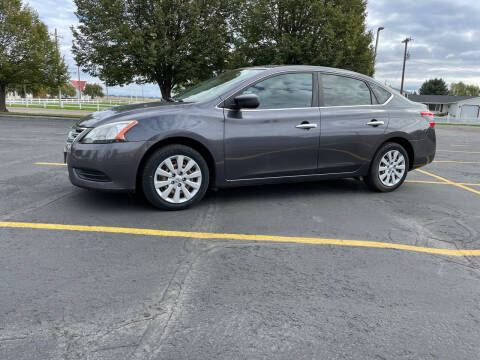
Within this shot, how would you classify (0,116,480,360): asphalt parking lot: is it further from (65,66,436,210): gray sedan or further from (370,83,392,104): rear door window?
(370,83,392,104): rear door window

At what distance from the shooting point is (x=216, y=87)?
194 inches

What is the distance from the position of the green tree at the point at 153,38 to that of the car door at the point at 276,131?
611 inches

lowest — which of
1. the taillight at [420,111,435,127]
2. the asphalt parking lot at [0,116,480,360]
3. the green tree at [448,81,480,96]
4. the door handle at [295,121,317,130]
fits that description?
the asphalt parking lot at [0,116,480,360]

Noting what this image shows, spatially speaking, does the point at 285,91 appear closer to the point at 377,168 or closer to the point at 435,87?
the point at 377,168

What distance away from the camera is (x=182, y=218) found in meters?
4.19

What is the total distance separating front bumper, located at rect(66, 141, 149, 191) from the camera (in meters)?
4.08

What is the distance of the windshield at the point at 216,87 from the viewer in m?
4.71

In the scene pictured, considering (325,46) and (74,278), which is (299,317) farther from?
(325,46)

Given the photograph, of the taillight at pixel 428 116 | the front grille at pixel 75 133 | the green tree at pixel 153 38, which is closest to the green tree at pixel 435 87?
the green tree at pixel 153 38

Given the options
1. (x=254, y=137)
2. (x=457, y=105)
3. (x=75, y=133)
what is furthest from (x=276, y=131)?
(x=457, y=105)

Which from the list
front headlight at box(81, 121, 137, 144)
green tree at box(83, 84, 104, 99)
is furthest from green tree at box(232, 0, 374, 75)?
green tree at box(83, 84, 104, 99)

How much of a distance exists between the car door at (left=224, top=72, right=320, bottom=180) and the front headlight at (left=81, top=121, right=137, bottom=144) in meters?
1.10

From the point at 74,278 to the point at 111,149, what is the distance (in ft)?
5.52

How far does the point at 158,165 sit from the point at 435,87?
→ 314 feet
